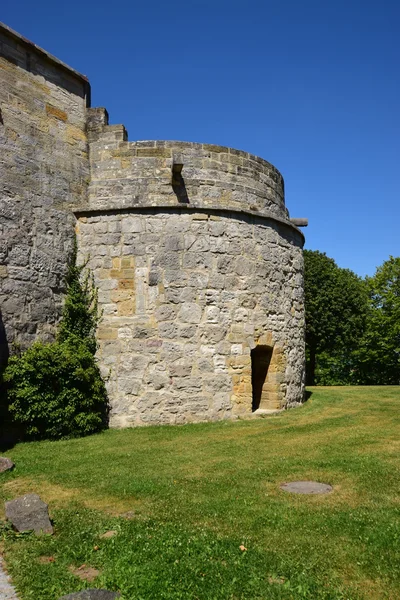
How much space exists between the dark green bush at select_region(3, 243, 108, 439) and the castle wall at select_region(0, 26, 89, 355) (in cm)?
53

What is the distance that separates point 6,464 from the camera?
6.49 meters

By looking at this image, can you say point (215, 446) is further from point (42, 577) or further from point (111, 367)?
point (42, 577)

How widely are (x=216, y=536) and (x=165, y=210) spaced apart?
21.9ft

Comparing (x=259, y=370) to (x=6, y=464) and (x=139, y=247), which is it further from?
(x=6, y=464)

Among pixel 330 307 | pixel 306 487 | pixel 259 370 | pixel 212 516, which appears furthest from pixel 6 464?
pixel 330 307

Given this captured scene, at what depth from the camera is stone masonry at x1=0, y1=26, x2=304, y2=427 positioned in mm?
8898

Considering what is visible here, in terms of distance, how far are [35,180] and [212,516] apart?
6.86 metres

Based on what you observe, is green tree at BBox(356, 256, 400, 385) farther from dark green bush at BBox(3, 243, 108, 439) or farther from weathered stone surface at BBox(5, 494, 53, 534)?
weathered stone surface at BBox(5, 494, 53, 534)

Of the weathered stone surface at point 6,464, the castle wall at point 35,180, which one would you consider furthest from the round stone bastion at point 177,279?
the weathered stone surface at point 6,464

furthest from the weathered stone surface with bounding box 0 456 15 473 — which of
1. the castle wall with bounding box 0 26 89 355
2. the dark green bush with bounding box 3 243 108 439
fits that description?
the castle wall with bounding box 0 26 89 355

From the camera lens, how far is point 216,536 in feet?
13.6

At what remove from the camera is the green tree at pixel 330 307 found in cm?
2381

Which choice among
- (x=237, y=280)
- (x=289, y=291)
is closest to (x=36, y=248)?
(x=237, y=280)

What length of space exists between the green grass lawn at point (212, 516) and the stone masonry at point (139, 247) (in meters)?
1.50
